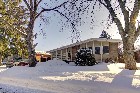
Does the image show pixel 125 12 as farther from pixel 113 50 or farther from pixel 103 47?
pixel 113 50

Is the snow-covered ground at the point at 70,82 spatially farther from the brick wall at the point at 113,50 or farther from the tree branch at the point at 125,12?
the brick wall at the point at 113,50

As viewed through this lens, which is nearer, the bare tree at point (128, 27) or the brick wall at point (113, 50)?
the bare tree at point (128, 27)

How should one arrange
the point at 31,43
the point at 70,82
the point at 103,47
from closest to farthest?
the point at 70,82 → the point at 31,43 → the point at 103,47

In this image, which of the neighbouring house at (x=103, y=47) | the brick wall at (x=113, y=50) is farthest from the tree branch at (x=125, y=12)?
the brick wall at (x=113, y=50)

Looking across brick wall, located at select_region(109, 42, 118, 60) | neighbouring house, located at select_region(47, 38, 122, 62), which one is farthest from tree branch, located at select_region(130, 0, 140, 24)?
brick wall, located at select_region(109, 42, 118, 60)

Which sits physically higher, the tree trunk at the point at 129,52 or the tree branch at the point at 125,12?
the tree branch at the point at 125,12

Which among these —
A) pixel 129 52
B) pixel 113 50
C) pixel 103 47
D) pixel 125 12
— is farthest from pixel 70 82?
pixel 113 50

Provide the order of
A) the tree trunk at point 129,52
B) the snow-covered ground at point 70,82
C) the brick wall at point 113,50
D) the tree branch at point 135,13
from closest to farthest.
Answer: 1. the snow-covered ground at point 70,82
2. the tree branch at point 135,13
3. the tree trunk at point 129,52
4. the brick wall at point 113,50

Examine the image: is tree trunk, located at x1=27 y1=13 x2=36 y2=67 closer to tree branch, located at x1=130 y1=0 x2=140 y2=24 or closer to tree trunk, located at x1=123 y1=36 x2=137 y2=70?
tree trunk, located at x1=123 y1=36 x2=137 y2=70

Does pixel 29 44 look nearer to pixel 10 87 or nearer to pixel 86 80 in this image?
pixel 10 87

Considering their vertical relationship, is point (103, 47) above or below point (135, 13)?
below

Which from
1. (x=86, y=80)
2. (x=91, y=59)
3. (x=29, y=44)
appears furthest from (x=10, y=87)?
(x=91, y=59)

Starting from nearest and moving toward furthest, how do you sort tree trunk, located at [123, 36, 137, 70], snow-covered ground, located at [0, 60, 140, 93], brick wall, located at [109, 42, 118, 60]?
snow-covered ground, located at [0, 60, 140, 93] → tree trunk, located at [123, 36, 137, 70] → brick wall, located at [109, 42, 118, 60]

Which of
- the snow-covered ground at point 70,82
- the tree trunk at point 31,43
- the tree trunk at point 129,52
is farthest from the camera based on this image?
the tree trunk at point 31,43
